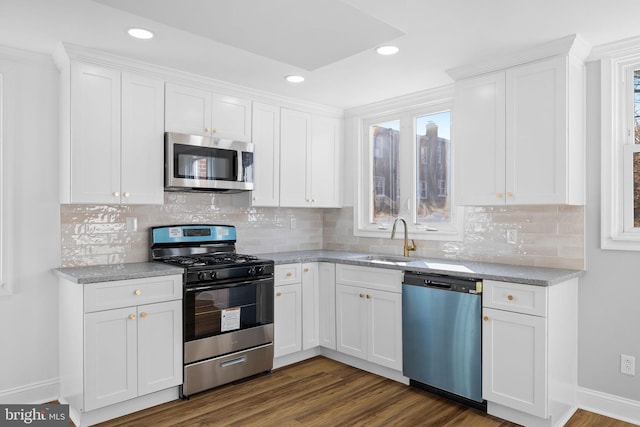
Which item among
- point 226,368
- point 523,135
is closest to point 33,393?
point 226,368

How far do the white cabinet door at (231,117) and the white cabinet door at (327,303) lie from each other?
4.45 ft

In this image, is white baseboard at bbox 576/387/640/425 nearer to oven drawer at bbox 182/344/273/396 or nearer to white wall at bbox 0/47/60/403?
oven drawer at bbox 182/344/273/396

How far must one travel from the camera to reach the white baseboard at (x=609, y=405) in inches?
108

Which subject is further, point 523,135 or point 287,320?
point 287,320

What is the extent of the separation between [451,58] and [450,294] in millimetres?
1642

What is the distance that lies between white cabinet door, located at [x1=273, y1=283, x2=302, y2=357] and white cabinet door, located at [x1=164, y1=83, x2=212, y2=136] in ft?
4.79

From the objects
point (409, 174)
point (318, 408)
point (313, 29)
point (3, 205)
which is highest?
point (313, 29)

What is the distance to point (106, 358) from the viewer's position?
8.95 feet

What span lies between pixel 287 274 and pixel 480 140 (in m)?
1.87

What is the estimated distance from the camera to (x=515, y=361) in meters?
2.70

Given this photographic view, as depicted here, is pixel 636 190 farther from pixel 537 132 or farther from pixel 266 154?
pixel 266 154

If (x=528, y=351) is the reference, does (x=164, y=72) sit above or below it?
above

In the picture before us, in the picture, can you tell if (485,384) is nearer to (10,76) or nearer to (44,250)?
(44,250)

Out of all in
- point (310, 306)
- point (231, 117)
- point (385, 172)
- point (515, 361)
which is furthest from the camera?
point (385, 172)
